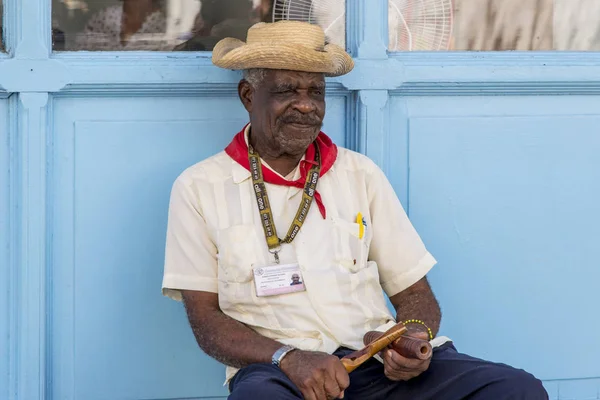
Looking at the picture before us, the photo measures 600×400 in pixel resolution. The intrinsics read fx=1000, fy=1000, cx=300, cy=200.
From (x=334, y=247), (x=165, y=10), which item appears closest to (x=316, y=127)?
(x=334, y=247)

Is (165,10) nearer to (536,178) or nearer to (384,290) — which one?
(384,290)

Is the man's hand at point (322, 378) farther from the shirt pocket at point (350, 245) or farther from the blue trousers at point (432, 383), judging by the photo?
the shirt pocket at point (350, 245)

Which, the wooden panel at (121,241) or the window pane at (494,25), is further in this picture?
the window pane at (494,25)

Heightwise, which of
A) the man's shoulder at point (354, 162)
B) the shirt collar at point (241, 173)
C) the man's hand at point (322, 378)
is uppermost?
the man's shoulder at point (354, 162)

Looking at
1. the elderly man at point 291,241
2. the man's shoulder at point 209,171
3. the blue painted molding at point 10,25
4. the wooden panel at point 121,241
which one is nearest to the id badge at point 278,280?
the elderly man at point 291,241

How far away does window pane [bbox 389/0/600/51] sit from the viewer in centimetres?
373

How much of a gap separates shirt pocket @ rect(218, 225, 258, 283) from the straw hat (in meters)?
0.52

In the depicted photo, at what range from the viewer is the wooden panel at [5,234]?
11.2 feet

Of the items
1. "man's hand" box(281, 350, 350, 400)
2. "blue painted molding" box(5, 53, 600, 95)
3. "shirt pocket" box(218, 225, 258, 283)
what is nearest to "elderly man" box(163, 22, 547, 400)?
"shirt pocket" box(218, 225, 258, 283)

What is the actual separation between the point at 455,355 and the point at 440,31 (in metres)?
1.36

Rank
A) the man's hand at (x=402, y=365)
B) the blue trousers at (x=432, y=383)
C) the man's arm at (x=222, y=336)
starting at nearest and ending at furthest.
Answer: the blue trousers at (x=432, y=383) → the man's hand at (x=402, y=365) → the man's arm at (x=222, y=336)

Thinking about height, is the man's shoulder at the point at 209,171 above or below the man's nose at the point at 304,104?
below

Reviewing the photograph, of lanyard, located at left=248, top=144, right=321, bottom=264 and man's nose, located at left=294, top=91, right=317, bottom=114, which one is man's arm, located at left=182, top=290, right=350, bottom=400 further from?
man's nose, located at left=294, top=91, right=317, bottom=114

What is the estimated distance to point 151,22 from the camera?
3.58 meters
